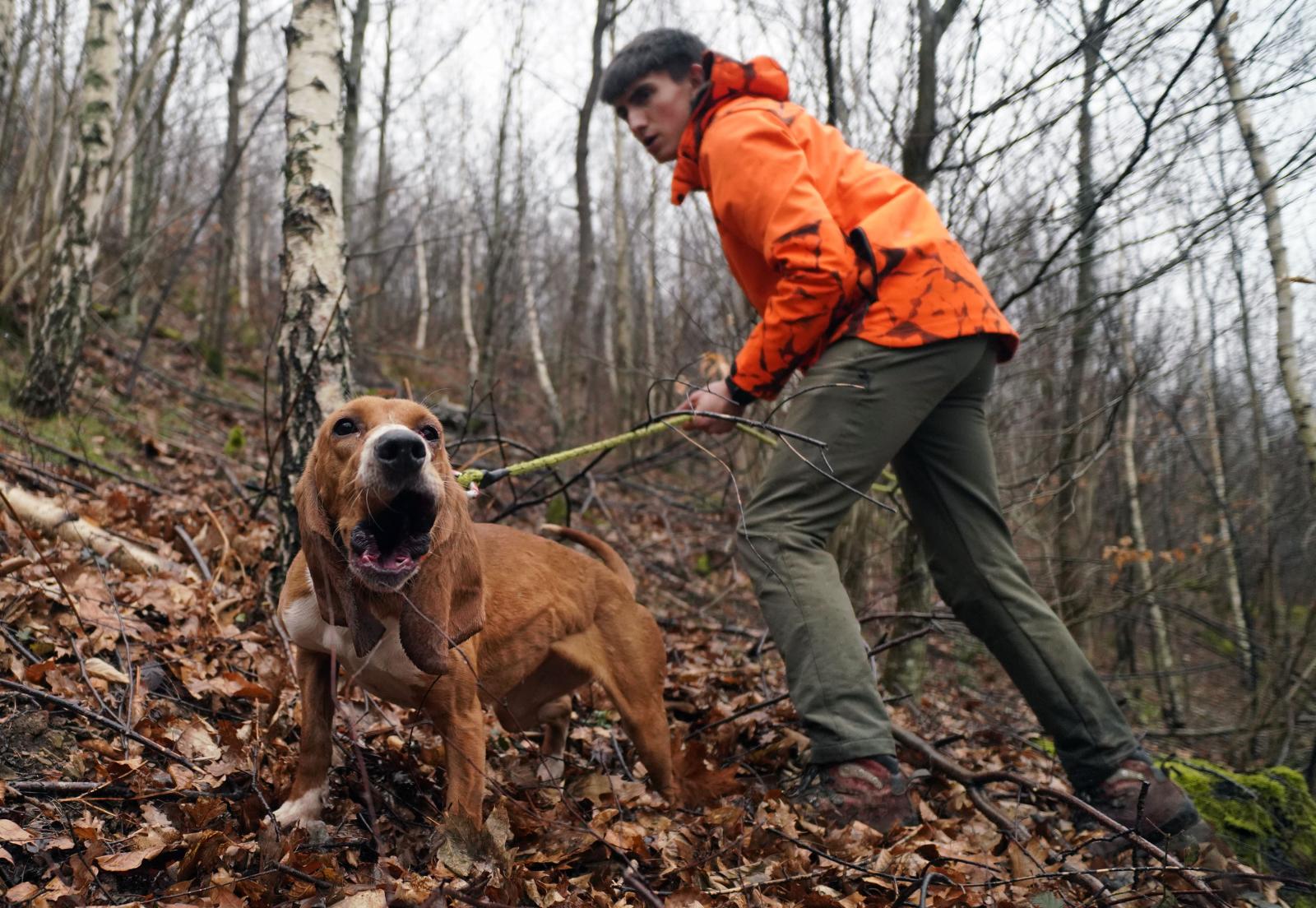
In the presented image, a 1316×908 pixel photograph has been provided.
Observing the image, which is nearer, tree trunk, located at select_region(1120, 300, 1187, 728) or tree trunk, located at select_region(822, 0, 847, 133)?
tree trunk, located at select_region(822, 0, 847, 133)

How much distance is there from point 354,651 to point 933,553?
2.28 metres

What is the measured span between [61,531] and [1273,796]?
19.0 feet

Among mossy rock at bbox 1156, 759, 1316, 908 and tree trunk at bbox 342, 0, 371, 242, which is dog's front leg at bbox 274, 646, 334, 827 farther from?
tree trunk at bbox 342, 0, 371, 242

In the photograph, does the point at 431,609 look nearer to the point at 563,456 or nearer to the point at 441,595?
the point at 441,595

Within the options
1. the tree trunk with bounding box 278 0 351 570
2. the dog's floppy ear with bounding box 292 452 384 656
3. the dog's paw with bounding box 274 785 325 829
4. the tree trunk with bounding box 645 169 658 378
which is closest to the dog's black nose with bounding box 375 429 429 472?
the dog's floppy ear with bounding box 292 452 384 656

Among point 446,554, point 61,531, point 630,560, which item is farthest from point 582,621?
point 630,560

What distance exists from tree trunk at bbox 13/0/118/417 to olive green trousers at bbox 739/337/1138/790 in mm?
6593

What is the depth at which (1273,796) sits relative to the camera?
4.09 metres

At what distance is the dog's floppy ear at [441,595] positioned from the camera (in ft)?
7.54

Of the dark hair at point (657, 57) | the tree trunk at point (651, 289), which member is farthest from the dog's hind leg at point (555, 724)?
the tree trunk at point (651, 289)

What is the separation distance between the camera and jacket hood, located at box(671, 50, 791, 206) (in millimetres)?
3443

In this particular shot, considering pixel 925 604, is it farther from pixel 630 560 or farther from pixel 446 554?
pixel 446 554

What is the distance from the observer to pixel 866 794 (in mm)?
2947

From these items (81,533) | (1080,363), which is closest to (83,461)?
(81,533)
